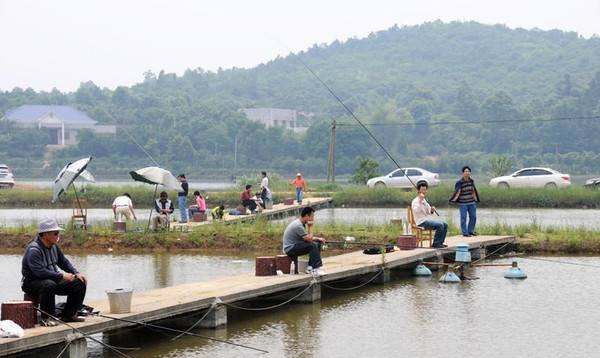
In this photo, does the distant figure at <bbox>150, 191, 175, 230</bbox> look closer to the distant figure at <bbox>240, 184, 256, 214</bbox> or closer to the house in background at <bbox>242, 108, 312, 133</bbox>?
the distant figure at <bbox>240, 184, 256, 214</bbox>

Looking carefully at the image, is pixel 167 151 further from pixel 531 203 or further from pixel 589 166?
pixel 531 203

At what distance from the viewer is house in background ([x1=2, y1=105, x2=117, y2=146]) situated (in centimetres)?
10475

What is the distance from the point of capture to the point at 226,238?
24891mm

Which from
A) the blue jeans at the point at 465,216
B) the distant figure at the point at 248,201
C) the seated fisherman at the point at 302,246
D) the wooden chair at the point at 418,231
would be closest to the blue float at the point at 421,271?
the wooden chair at the point at 418,231

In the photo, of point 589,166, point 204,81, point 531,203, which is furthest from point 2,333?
point 204,81

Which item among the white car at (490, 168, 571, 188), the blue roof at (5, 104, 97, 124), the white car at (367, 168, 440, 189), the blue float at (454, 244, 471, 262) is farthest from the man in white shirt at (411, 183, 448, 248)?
the blue roof at (5, 104, 97, 124)

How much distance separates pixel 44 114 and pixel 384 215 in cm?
7850

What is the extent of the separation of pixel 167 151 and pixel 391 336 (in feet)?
265

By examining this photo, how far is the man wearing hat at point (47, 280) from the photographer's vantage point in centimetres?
1207

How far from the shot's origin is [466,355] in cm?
1266

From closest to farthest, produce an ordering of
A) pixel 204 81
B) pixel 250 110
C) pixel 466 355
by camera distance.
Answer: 1. pixel 466 355
2. pixel 250 110
3. pixel 204 81

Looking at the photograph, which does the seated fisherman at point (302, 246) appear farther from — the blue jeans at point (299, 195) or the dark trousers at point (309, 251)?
the blue jeans at point (299, 195)

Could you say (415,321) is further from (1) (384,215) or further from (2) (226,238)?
(1) (384,215)

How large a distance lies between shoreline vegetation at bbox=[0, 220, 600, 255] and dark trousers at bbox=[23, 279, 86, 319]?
12.1 m
